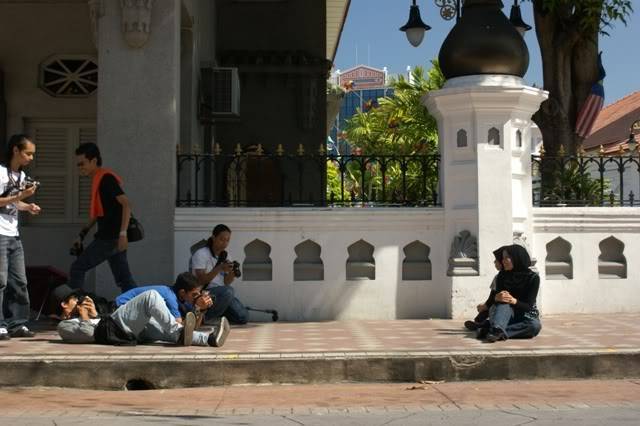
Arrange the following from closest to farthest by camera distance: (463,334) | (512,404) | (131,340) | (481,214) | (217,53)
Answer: (512,404) → (131,340) → (463,334) → (481,214) → (217,53)

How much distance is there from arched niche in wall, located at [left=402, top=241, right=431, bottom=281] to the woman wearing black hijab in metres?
1.63

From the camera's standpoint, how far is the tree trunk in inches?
571

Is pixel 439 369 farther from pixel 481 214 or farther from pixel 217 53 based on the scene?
pixel 217 53

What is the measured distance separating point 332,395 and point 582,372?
2186 mm

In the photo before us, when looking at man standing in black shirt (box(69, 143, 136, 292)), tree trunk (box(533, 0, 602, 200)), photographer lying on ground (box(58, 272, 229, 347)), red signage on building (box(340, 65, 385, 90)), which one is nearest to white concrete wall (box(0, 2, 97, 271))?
man standing in black shirt (box(69, 143, 136, 292))

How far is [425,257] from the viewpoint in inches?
421

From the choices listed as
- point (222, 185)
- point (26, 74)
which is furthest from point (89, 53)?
point (222, 185)

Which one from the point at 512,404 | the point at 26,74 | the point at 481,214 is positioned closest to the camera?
the point at 512,404

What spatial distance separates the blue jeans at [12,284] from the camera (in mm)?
8422

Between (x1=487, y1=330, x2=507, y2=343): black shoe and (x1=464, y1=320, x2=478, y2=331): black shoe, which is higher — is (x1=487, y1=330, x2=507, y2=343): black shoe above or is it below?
below

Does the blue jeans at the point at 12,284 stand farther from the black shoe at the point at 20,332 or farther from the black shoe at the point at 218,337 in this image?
the black shoe at the point at 218,337

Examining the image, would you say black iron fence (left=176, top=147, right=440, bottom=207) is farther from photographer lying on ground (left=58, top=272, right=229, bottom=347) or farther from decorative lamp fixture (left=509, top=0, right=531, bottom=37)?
decorative lamp fixture (left=509, top=0, right=531, bottom=37)

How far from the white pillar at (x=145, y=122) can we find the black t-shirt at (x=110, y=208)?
0.97 m

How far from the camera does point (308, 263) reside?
1056 cm
